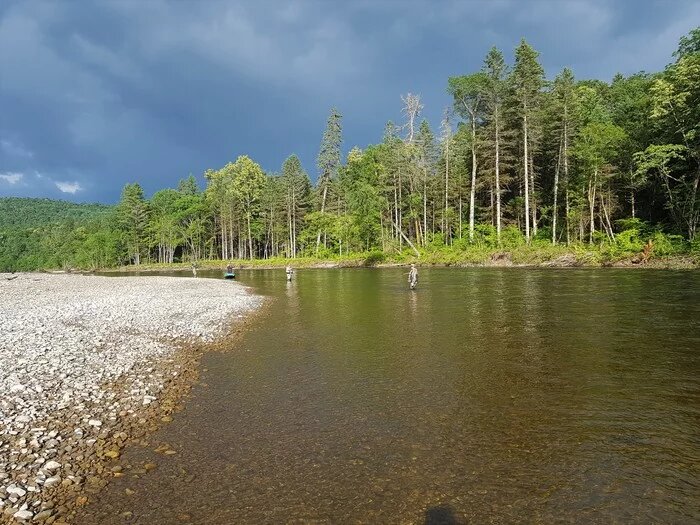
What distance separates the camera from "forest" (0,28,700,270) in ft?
150

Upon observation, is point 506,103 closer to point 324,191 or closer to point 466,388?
point 324,191

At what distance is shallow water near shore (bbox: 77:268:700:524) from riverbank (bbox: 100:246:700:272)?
30167mm

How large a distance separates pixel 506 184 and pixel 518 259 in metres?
20.2

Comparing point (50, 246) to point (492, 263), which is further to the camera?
point (50, 246)

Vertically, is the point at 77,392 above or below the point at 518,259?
below

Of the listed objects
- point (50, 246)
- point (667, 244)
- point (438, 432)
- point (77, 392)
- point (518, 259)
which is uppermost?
point (50, 246)

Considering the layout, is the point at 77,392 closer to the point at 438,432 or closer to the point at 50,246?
the point at 438,432

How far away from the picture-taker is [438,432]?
8016 millimetres

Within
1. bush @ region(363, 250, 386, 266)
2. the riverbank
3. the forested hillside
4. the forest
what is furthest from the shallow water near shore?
the forested hillside

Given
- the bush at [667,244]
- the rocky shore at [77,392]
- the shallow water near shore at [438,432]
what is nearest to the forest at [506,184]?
the bush at [667,244]

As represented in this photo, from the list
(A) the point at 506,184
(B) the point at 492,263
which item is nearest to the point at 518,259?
(B) the point at 492,263

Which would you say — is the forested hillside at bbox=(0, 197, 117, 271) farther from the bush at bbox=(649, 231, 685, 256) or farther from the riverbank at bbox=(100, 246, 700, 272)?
the bush at bbox=(649, 231, 685, 256)

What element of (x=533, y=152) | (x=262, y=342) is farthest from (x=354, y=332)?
(x=533, y=152)

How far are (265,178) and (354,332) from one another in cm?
9846
